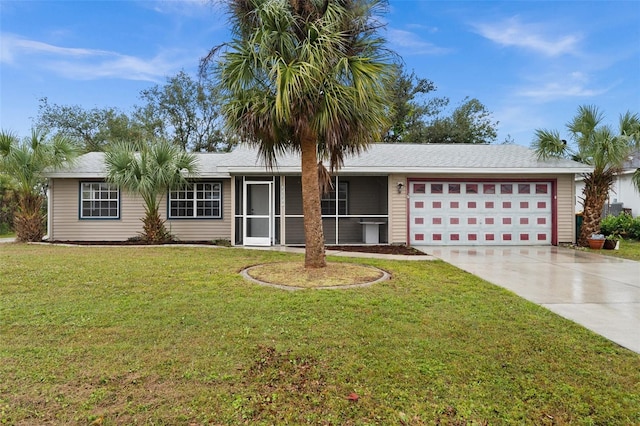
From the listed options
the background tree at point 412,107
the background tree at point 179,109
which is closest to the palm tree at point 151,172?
the background tree at point 179,109

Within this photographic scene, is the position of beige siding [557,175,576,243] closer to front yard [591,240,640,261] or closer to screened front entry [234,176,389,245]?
front yard [591,240,640,261]

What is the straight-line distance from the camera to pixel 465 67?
20.4 meters

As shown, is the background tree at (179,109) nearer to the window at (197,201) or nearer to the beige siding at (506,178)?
the window at (197,201)

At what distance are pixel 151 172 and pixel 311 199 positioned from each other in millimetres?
7427

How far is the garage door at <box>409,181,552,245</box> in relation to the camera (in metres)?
12.6

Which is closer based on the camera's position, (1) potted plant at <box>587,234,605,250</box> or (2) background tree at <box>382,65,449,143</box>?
(1) potted plant at <box>587,234,605,250</box>

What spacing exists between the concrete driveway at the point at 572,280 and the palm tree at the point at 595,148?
1.85 metres

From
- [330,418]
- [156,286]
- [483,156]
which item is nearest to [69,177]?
[156,286]

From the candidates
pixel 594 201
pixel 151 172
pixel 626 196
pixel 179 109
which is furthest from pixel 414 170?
pixel 179 109

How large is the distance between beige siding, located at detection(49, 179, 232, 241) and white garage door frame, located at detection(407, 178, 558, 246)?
274 inches

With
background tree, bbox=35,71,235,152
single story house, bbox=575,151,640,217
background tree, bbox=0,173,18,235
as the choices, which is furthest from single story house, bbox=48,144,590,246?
background tree, bbox=35,71,235,152

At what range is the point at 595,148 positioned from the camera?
38.9 ft

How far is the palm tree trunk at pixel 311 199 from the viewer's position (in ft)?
23.5

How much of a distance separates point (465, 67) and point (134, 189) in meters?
18.0
